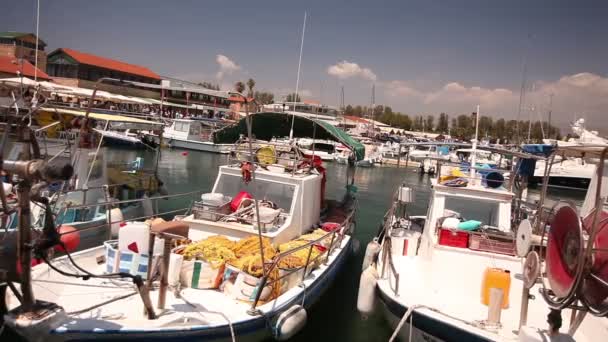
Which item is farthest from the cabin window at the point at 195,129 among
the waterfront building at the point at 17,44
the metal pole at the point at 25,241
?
the metal pole at the point at 25,241

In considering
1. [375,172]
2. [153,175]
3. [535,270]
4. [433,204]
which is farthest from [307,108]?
[535,270]

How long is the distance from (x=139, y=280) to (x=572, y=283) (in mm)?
5016

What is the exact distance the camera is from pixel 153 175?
649 inches

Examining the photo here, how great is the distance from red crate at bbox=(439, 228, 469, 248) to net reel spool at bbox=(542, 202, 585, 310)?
2.60m

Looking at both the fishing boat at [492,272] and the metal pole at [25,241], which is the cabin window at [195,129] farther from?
the metal pole at [25,241]

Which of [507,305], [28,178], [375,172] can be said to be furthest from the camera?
[375,172]

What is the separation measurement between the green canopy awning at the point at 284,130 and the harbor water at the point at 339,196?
1.97 meters

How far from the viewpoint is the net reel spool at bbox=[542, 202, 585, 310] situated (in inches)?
189

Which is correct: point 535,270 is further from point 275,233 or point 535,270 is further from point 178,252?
point 178,252

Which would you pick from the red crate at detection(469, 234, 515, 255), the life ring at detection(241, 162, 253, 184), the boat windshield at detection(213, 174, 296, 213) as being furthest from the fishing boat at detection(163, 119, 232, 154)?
the red crate at detection(469, 234, 515, 255)

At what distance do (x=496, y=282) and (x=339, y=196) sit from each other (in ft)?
62.4

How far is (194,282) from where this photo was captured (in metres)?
6.89

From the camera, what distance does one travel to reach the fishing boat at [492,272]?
5082mm

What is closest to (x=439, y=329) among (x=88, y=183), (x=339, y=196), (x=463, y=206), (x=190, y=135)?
(x=463, y=206)
